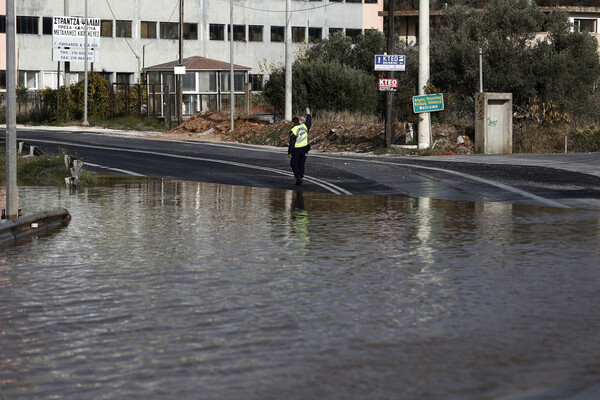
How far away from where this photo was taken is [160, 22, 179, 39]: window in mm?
82062

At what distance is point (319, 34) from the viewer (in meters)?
87.9

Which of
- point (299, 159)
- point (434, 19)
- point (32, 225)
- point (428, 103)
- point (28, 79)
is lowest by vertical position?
point (32, 225)

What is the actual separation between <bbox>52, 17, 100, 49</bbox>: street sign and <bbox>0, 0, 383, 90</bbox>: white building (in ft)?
39.5

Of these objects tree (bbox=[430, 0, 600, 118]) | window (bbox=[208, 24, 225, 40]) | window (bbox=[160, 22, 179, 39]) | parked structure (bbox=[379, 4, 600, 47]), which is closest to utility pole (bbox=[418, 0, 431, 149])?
tree (bbox=[430, 0, 600, 118])

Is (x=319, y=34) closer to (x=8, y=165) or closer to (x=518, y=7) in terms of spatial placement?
(x=518, y=7)

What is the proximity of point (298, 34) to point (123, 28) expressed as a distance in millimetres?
14867

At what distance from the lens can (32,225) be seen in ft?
49.4

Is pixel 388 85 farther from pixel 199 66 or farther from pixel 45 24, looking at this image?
pixel 45 24

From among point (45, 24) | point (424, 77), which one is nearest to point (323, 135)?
point (424, 77)

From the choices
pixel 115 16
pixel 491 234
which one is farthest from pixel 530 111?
pixel 115 16

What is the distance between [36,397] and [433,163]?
2451cm

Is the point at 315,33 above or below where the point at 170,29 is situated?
above

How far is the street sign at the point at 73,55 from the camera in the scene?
63.8 meters

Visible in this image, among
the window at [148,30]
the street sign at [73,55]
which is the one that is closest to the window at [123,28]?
the window at [148,30]
